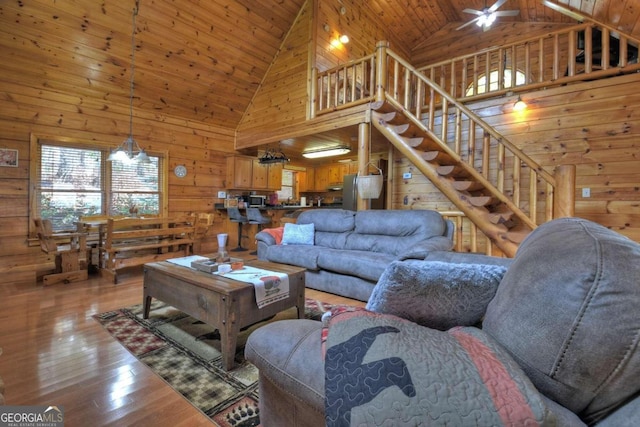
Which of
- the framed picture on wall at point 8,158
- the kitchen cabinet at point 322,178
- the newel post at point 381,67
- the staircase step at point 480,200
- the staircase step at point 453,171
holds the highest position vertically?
the newel post at point 381,67

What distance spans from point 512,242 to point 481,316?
2.98 meters

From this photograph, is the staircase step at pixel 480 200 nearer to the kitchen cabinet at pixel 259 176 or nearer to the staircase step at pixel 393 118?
the staircase step at pixel 393 118

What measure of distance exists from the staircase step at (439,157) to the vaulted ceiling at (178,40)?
224 cm

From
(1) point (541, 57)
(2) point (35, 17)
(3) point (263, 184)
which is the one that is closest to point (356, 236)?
(1) point (541, 57)

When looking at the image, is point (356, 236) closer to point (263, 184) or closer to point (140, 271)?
point (140, 271)

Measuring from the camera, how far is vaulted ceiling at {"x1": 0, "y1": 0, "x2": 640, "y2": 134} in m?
3.71

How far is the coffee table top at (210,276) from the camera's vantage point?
1924 millimetres

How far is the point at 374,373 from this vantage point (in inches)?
→ 25.9

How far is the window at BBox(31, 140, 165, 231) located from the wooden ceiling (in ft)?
3.12

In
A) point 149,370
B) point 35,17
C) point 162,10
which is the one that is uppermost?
point 162,10

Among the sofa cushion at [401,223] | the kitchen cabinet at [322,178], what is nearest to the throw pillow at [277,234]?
the sofa cushion at [401,223]

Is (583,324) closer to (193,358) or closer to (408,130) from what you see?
(193,358)

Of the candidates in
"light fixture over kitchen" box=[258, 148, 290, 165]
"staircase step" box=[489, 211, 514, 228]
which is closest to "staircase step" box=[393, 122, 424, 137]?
"staircase step" box=[489, 211, 514, 228]

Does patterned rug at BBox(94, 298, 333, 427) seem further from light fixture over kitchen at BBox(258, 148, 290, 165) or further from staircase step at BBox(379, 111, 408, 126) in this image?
light fixture over kitchen at BBox(258, 148, 290, 165)
